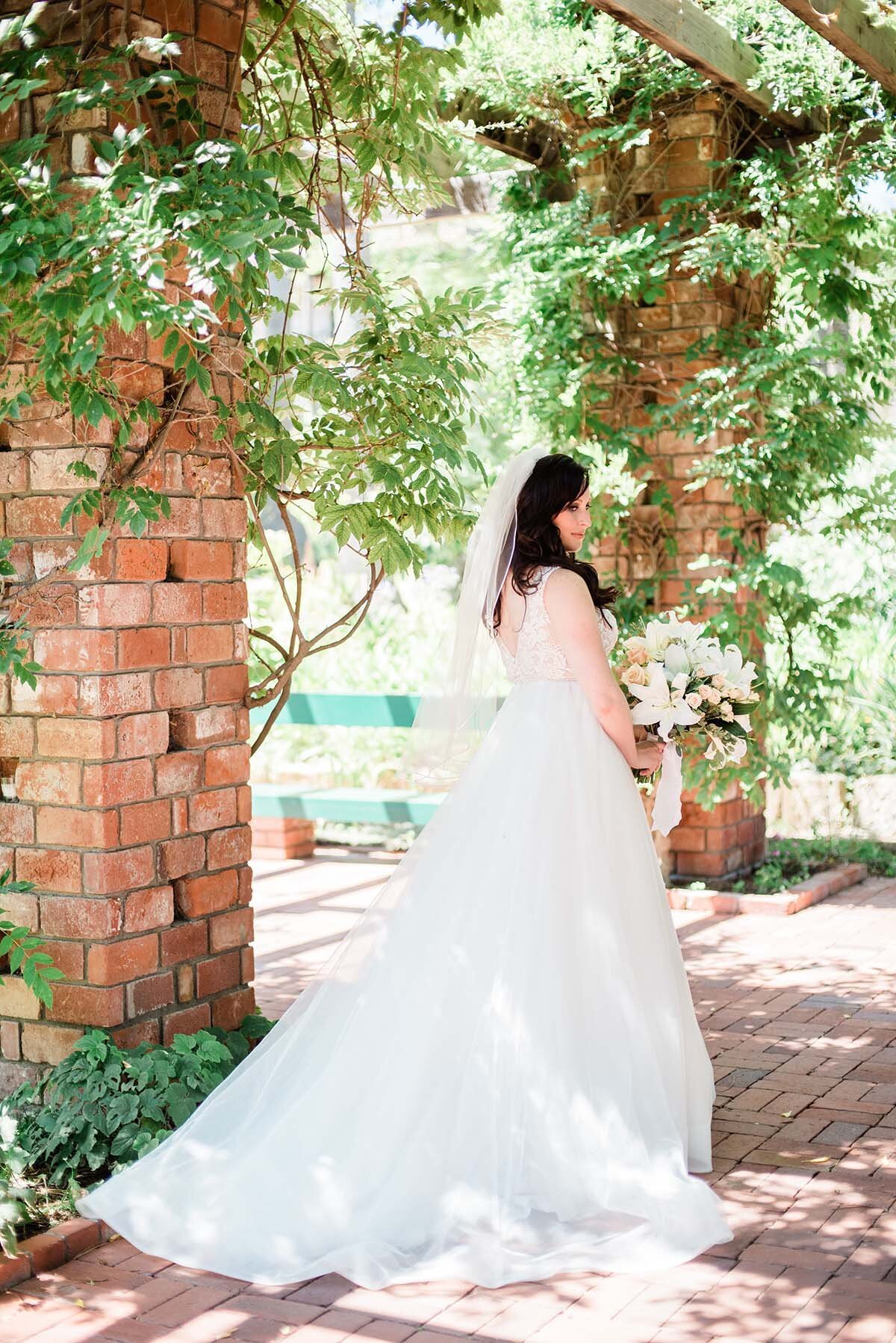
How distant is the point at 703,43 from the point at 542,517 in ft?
11.0

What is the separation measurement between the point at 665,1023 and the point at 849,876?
444cm

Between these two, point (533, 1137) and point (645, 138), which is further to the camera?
point (645, 138)

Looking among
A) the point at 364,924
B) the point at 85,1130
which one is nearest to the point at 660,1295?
the point at 364,924

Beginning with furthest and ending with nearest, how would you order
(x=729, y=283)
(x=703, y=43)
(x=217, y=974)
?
(x=729, y=283)
(x=703, y=43)
(x=217, y=974)

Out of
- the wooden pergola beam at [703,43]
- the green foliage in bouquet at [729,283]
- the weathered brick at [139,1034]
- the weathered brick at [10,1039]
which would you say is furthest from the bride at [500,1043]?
the green foliage in bouquet at [729,283]

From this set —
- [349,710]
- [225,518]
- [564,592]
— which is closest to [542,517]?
[564,592]

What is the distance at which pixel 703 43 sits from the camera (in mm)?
6484

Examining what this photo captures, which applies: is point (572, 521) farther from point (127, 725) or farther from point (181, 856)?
point (181, 856)

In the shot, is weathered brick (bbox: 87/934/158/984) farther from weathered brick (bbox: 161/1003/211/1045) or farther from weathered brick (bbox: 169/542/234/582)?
weathered brick (bbox: 169/542/234/582)

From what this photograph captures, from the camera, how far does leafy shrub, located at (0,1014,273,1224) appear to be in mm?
3879

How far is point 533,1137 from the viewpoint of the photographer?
372 centimetres

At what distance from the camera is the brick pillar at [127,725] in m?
4.00

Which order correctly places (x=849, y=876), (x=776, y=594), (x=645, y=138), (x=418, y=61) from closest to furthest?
(x=418, y=61) → (x=645, y=138) → (x=776, y=594) → (x=849, y=876)

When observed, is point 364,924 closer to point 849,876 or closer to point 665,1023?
point 665,1023
